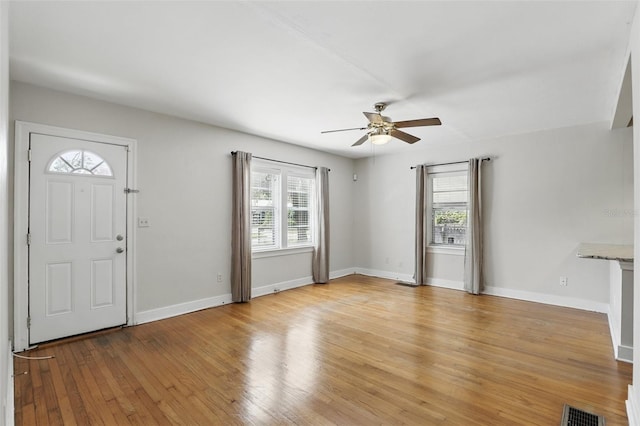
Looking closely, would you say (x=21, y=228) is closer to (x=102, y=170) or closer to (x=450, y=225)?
(x=102, y=170)

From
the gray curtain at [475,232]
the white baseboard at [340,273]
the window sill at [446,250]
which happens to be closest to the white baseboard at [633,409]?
the gray curtain at [475,232]

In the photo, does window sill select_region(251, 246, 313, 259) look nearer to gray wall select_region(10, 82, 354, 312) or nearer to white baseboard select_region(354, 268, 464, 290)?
gray wall select_region(10, 82, 354, 312)

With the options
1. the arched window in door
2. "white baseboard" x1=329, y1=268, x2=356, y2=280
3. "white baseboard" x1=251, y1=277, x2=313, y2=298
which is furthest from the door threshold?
"white baseboard" x1=329, y1=268, x2=356, y2=280

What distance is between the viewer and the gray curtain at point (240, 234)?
488 cm

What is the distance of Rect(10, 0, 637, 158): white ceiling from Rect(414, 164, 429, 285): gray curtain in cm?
194

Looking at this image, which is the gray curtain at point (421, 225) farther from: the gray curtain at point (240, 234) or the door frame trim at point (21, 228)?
the door frame trim at point (21, 228)

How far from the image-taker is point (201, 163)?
15.1ft

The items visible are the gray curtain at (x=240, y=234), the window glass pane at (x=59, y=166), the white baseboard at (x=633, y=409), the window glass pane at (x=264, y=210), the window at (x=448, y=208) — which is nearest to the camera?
the white baseboard at (x=633, y=409)

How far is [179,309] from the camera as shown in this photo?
4.33 meters

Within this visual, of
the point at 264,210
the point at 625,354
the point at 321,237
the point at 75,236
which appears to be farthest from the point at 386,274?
the point at 75,236

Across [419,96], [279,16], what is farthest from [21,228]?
Answer: [419,96]

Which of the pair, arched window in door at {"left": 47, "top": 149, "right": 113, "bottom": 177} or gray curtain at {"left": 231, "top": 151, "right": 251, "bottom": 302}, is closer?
arched window in door at {"left": 47, "top": 149, "right": 113, "bottom": 177}

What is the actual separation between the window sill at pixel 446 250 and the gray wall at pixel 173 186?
3.16 m

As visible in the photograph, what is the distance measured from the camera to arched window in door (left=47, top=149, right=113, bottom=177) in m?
3.42
